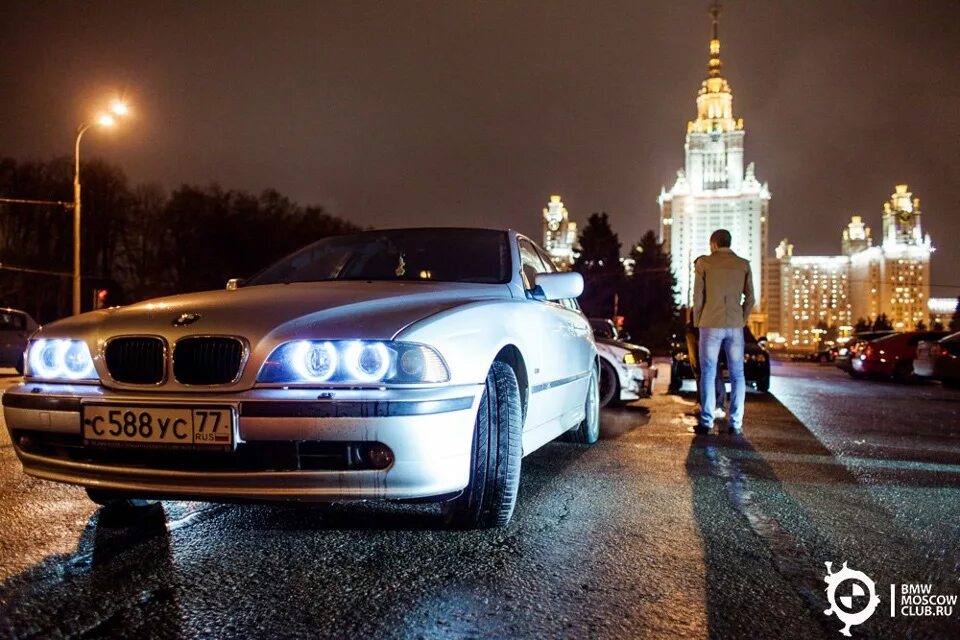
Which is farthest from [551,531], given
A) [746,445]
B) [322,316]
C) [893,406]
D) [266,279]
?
[893,406]

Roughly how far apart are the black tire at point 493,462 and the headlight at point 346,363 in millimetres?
433

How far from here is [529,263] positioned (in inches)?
191

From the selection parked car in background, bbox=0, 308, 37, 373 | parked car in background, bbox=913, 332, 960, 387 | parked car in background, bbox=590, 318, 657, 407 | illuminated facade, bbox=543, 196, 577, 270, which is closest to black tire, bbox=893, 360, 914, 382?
parked car in background, bbox=913, 332, 960, 387

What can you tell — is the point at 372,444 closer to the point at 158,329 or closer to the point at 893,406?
the point at 158,329

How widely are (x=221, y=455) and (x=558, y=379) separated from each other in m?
2.19

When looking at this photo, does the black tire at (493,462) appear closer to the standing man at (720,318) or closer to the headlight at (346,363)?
the headlight at (346,363)

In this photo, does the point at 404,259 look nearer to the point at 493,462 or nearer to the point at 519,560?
the point at 493,462

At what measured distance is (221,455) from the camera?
8.50 feet

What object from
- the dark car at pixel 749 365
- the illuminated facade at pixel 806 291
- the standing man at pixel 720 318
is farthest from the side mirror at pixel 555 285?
the illuminated facade at pixel 806 291

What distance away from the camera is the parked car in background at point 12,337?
15242 millimetres

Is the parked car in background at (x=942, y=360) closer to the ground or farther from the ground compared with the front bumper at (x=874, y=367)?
farther from the ground

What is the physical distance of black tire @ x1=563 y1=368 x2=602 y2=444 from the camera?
5.71 meters

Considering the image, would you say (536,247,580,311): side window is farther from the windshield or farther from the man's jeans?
the man's jeans

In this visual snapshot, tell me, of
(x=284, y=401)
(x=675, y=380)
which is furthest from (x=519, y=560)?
(x=675, y=380)
